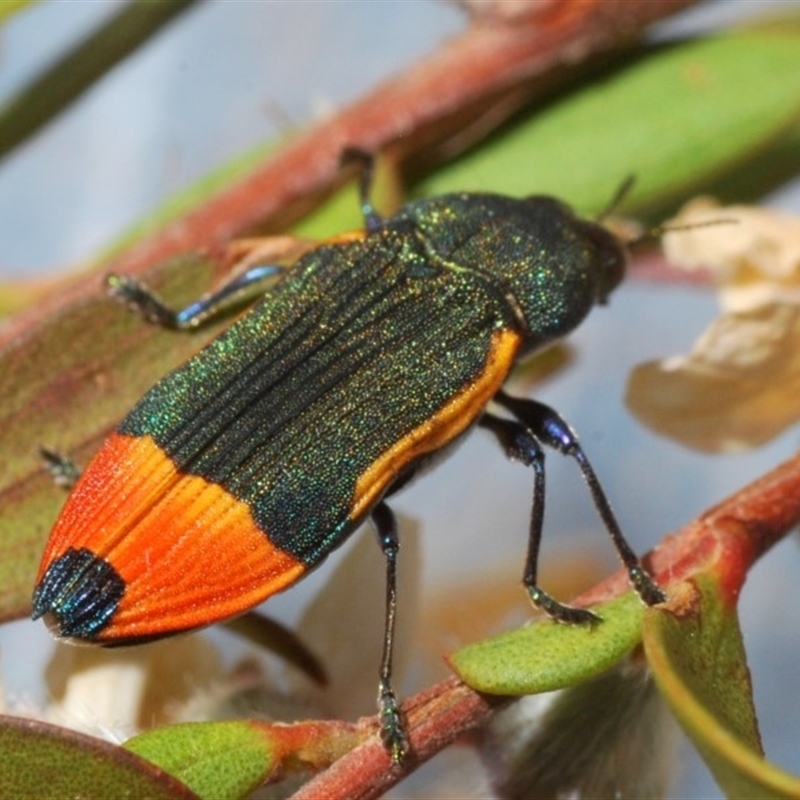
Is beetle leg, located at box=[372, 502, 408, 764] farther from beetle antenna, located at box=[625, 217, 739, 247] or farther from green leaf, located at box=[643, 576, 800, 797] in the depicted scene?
beetle antenna, located at box=[625, 217, 739, 247]

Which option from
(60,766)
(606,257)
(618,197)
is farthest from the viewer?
(618,197)

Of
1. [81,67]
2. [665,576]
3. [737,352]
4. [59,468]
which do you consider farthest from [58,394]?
[81,67]

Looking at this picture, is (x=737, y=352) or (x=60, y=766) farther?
(x=737, y=352)

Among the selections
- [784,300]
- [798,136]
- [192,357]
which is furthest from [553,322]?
[798,136]

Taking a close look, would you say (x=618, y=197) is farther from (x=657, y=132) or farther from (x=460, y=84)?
(x=460, y=84)

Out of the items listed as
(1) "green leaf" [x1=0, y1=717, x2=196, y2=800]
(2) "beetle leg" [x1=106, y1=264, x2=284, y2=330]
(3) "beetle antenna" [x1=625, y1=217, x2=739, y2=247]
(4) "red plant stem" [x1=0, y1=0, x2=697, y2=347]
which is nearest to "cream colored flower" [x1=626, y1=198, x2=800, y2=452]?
(3) "beetle antenna" [x1=625, y1=217, x2=739, y2=247]

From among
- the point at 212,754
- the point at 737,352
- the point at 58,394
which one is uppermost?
the point at 58,394

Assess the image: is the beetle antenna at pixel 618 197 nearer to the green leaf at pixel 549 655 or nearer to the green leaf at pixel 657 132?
the green leaf at pixel 657 132
